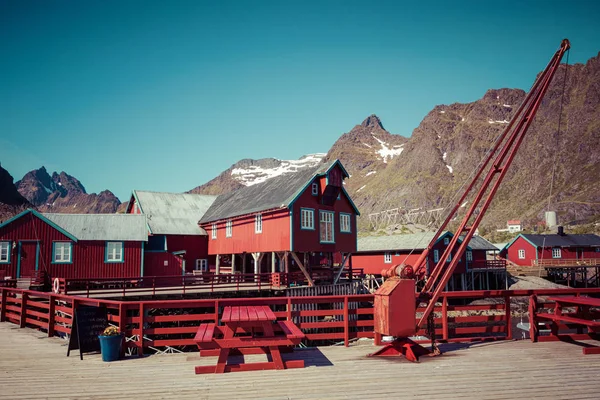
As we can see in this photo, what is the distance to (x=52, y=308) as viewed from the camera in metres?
13.1

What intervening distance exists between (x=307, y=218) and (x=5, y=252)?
19.2m

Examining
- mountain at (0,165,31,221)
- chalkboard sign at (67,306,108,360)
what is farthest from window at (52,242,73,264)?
mountain at (0,165,31,221)

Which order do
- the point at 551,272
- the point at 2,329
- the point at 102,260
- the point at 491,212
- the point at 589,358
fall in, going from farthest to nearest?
the point at 491,212 → the point at 551,272 → the point at 102,260 → the point at 2,329 → the point at 589,358

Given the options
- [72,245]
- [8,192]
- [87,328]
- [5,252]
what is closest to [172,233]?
[72,245]

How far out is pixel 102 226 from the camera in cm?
3309

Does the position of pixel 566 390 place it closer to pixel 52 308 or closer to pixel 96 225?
pixel 52 308

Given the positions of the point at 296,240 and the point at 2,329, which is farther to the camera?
the point at 296,240

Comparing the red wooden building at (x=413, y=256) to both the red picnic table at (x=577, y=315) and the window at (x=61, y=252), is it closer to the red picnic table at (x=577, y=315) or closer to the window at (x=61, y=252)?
the window at (x=61, y=252)

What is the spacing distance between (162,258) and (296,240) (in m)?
12.3

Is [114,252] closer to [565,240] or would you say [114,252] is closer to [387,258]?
[387,258]

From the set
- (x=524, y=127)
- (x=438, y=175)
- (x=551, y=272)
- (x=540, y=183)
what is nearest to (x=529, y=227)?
(x=540, y=183)

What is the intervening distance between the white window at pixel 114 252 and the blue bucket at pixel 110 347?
24154mm

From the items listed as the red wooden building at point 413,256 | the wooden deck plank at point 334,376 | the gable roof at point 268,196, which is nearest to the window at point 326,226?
the gable roof at point 268,196

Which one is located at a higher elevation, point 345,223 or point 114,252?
point 345,223
